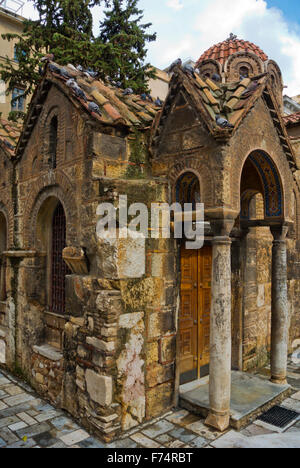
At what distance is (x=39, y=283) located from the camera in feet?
21.8

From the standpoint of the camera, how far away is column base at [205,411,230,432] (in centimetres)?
472

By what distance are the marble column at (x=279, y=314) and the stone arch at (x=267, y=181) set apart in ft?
1.18

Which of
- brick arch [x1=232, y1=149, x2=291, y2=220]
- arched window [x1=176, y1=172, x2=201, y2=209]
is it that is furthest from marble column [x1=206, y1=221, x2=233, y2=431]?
brick arch [x1=232, y1=149, x2=291, y2=220]

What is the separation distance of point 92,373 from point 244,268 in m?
3.60

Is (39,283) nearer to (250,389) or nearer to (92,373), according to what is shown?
(92,373)

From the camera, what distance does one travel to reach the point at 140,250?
504 cm

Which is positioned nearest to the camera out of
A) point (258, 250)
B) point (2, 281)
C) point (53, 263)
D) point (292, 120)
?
point (53, 263)

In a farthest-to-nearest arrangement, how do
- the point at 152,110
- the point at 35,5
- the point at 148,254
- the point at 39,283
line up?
the point at 35,5 < the point at 39,283 < the point at 152,110 < the point at 148,254

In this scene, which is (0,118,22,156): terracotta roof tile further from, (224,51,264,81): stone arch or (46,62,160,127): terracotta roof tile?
(224,51,264,81): stone arch

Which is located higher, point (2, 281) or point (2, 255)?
point (2, 255)

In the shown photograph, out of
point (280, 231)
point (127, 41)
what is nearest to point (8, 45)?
point (127, 41)

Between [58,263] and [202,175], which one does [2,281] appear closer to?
[58,263]

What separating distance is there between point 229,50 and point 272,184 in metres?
6.82
